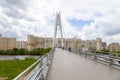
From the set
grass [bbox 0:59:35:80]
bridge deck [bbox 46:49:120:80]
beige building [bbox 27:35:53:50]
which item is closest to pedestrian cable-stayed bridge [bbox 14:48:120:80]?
bridge deck [bbox 46:49:120:80]

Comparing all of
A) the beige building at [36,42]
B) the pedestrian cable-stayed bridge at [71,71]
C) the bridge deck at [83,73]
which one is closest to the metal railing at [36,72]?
the pedestrian cable-stayed bridge at [71,71]

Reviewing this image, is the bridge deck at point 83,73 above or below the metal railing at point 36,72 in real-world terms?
below

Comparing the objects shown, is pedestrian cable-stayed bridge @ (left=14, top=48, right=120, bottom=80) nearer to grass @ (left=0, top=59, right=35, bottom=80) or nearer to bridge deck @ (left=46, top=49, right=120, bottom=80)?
bridge deck @ (left=46, top=49, right=120, bottom=80)

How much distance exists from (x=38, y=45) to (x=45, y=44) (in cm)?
1306

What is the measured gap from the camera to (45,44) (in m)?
140

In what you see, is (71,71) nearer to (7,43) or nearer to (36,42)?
(36,42)

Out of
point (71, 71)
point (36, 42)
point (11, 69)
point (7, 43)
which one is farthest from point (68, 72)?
point (7, 43)

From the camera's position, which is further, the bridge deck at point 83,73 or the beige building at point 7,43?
the beige building at point 7,43

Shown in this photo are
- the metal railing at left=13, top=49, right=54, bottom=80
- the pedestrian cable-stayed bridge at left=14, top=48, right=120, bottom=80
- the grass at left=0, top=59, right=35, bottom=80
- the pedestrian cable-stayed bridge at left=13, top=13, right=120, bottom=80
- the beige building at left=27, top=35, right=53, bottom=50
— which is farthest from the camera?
the beige building at left=27, top=35, right=53, bottom=50

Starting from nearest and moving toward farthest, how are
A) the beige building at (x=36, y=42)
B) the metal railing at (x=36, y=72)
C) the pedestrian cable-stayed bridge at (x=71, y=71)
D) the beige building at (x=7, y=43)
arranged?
the metal railing at (x=36, y=72), the pedestrian cable-stayed bridge at (x=71, y=71), the beige building at (x=36, y=42), the beige building at (x=7, y=43)

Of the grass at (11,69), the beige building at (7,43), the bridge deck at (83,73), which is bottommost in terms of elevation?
the grass at (11,69)

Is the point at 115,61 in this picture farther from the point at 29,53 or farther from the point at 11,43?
the point at 11,43

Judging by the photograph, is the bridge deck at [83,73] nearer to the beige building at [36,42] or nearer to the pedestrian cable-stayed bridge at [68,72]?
the pedestrian cable-stayed bridge at [68,72]

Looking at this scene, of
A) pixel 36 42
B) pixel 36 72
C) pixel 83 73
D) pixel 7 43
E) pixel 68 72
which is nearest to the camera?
pixel 36 72
